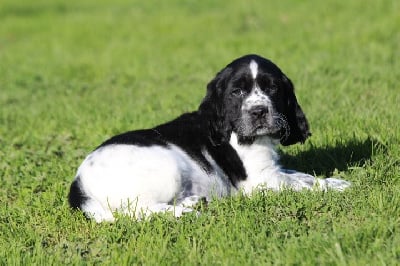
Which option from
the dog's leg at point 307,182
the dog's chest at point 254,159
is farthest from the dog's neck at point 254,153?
the dog's leg at point 307,182

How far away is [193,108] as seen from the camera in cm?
880

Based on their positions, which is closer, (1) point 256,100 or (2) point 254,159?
(1) point 256,100

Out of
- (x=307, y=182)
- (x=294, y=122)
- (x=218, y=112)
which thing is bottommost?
(x=307, y=182)

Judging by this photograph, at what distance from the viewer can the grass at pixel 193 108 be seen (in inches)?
183

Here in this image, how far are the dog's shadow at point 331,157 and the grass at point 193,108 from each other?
0.02 meters

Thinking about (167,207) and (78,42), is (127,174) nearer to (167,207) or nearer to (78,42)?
(167,207)

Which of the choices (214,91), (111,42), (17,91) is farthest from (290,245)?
(111,42)

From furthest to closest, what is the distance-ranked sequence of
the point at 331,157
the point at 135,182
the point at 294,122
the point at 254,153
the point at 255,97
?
the point at 331,157
the point at 294,122
the point at 254,153
the point at 255,97
the point at 135,182

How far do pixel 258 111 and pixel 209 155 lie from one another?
0.64m

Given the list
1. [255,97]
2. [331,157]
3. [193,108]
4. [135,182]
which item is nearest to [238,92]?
[255,97]

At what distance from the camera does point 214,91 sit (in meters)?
6.02

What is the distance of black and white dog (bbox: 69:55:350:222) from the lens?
5.41 metres

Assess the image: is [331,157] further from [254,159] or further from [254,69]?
[254,69]

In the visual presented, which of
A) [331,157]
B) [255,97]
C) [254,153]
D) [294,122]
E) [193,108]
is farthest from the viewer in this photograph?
[193,108]
